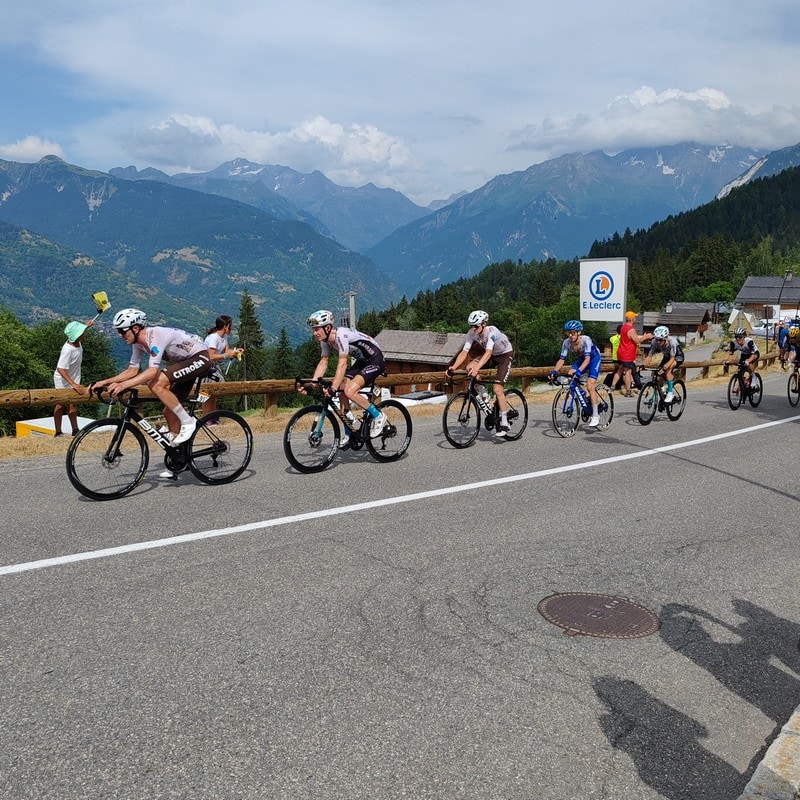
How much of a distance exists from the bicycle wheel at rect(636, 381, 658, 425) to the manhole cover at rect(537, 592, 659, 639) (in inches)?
359

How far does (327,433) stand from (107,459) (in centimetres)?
262

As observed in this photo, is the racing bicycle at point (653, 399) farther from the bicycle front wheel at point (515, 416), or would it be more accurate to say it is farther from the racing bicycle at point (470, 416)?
the racing bicycle at point (470, 416)

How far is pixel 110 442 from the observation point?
7297 mm

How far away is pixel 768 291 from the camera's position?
130375 mm

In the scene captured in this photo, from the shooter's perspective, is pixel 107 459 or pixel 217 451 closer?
pixel 107 459

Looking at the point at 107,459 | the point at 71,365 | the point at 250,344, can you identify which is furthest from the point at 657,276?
the point at 107,459

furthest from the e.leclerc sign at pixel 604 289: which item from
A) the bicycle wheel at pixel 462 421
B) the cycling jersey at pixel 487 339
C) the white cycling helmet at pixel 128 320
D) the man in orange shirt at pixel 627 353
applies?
the white cycling helmet at pixel 128 320

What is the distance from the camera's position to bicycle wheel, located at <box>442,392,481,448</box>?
10423mm

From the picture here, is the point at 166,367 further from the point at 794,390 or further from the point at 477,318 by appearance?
the point at 794,390

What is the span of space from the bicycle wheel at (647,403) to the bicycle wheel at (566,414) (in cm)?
213

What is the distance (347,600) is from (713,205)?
223m

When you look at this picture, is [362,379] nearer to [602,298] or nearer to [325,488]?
[325,488]

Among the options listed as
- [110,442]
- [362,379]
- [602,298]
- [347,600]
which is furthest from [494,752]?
[602,298]

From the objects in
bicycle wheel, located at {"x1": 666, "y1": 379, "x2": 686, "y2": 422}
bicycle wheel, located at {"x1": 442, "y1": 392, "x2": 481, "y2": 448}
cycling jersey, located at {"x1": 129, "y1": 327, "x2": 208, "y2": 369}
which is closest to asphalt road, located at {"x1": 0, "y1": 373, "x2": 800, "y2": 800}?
A: cycling jersey, located at {"x1": 129, "y1": 327, "x2": 208, "y2": 369}
